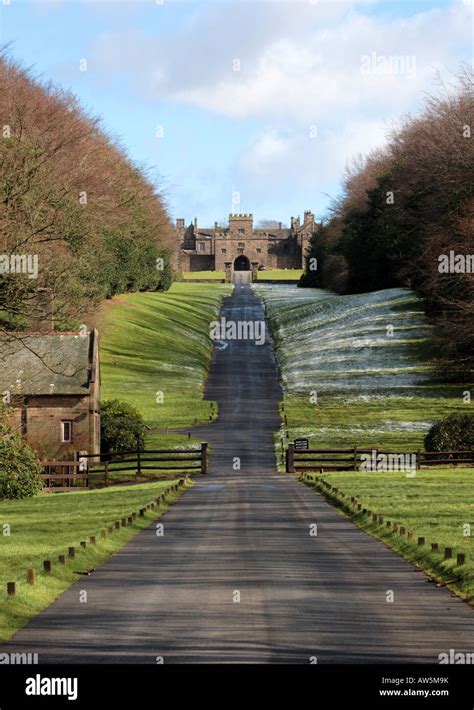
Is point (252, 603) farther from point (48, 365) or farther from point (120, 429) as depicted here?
point (48, 365)

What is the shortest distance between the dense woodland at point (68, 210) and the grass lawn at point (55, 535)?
18.6ft

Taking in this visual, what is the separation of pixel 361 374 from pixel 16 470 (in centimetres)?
4191

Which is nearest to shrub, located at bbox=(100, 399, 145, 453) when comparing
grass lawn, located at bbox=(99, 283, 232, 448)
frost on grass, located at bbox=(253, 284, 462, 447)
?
grass lawn, located at bbox=(99, 283, 232, 448)

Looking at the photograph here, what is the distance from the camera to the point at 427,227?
79250 millimetres

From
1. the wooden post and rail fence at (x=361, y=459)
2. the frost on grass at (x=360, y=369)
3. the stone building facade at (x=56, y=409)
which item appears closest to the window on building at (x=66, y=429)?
the stone building facade at (x=56, y=409)

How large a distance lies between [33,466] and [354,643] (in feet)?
89.1

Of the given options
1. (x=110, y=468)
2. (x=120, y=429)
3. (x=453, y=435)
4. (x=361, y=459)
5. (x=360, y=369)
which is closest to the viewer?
(x=361, y=459)

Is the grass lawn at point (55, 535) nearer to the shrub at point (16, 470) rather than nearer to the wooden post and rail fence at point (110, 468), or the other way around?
the shrub at point (16, 470)

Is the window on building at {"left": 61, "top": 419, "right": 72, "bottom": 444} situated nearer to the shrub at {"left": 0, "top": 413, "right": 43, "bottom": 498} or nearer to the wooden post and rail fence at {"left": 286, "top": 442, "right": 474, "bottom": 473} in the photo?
the wooden post and rail fence at {"left": 286, "top": 442, "right": 474, "bottom": 473}

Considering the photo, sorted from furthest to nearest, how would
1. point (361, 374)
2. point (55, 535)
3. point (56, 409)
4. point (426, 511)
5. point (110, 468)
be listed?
point (361, 374), point (56, 409), point (110, 468), point (426, 511), point (55, 535)

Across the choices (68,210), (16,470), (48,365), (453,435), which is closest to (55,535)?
(16,470)

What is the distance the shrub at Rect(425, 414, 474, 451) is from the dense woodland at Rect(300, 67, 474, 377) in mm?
9706

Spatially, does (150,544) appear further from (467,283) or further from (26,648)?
(467,283)
